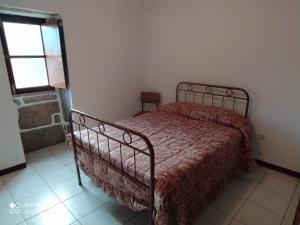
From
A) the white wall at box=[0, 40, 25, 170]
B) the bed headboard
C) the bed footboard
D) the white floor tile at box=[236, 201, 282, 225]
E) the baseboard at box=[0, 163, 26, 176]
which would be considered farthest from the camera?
the bed headboard

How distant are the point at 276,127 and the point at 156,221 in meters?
1.94

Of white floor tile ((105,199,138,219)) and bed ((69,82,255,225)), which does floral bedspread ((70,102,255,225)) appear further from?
white floor tile ((105,199,138,219))

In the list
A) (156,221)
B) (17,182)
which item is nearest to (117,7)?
(17,182)

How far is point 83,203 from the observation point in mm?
2076

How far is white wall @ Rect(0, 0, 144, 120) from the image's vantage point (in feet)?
9.24

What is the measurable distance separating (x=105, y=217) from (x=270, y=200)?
66.9 inches

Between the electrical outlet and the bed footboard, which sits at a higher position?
the bed footboard

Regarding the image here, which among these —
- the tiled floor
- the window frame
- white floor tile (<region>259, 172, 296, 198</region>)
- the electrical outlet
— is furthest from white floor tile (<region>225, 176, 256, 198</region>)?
the window frame

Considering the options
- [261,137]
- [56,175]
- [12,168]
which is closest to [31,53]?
[12,168]

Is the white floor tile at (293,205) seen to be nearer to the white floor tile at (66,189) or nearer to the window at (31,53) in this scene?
the white floor tile at (66,189)

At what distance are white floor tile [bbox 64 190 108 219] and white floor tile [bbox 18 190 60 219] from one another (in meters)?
0.16

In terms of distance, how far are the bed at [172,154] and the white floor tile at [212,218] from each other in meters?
0.19

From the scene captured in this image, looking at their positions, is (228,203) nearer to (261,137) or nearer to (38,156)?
(261,137)

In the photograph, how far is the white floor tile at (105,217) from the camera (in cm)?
185
